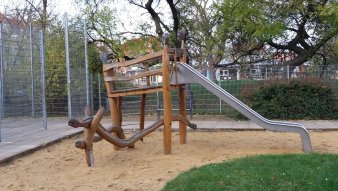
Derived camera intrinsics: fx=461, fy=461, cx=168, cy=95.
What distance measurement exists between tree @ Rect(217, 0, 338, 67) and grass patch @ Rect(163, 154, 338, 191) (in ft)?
37.2

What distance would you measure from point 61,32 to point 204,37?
6.77 metres

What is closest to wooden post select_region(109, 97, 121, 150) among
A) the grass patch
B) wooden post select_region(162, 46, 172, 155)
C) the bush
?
wooden post select_region(162, 46, 172, 155)

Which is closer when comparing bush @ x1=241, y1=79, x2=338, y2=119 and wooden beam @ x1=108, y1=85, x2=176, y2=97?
wooden beam @ x1=108, y1=85, x2=176, y2=97

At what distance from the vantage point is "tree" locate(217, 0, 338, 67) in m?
18.0

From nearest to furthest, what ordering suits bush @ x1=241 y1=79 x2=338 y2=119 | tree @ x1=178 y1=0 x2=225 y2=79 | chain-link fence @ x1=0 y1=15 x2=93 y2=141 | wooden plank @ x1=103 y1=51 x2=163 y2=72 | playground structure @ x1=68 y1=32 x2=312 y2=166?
playground structure @ x1=68 y1=32 x2=312 y2=166, wooden plank @ x1=103 y1=51 x2=163 y2=72, chain-link fence @ x1=0 y1=15 x2=93 y2=141, bush @ x1=241 y1=79 x2=338 y2=119, tree @ x1=178 y1=0 x2=225 y2=79

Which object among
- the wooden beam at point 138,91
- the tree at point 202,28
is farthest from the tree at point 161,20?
the wooden beam at point 138,91

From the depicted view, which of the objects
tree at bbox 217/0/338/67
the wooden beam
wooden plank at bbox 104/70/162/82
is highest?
tree at bbox 217/0/338/67

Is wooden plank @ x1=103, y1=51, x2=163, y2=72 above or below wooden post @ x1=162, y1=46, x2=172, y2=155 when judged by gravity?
above

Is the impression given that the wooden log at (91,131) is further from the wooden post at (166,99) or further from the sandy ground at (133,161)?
the wooden post at (166,99)

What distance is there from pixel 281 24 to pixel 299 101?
4301 mm

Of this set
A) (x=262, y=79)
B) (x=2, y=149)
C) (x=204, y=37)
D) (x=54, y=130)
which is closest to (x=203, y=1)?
(x=204, y=37)

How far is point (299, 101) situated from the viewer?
50.0 feet

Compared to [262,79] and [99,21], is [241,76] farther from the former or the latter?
[99,21]

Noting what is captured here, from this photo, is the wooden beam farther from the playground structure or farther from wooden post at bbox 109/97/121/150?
wooden post at bbox 109/97/121/150
